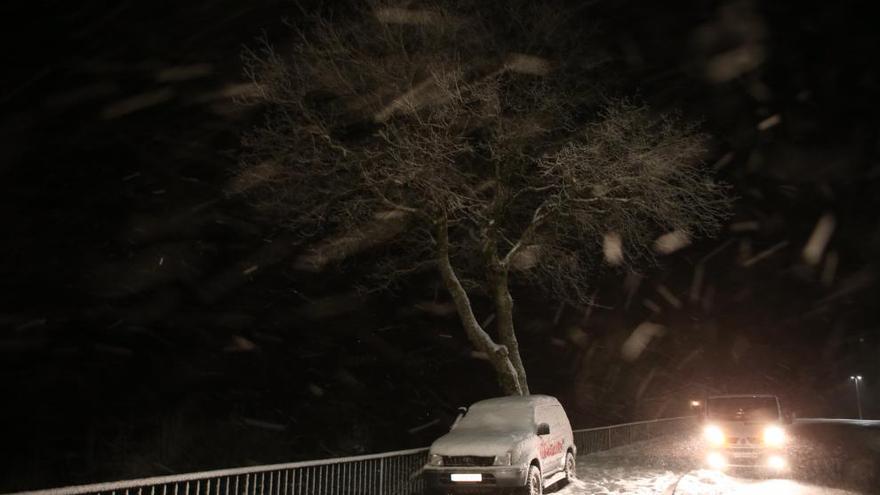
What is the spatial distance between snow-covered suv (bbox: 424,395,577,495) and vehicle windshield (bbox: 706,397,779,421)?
5.53m

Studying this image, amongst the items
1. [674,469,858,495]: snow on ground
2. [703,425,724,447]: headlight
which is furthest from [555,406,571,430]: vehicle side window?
[703,425,724,447]: headlight

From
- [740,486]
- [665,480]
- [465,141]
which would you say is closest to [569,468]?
[665,480]

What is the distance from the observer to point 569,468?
1377 cm

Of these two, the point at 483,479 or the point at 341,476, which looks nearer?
the point at 341,476

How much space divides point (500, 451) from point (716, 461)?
8.82 metres

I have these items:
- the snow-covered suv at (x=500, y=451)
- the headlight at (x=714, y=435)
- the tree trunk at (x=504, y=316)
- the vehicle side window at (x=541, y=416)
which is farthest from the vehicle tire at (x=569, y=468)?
the headlight at (x=714, y=435)

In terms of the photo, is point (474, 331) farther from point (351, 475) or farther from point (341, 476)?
point (341, 476)

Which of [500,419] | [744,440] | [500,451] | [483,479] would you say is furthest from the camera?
[744,440]

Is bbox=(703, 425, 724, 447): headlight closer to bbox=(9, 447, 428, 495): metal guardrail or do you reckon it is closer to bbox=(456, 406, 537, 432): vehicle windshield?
bbox=(456, 406, 537, 432): vehicle windshield

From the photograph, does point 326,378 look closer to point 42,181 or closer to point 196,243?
point 196,243

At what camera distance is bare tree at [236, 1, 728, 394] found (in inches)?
576

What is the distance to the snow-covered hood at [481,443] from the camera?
10.8m

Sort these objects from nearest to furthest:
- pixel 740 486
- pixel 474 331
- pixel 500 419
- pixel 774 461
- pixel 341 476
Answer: pixel 341 476 < pixel 500 419 < pixel 740 486 < pixel 774 461 < pixel 474 331

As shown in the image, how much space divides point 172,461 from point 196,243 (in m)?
7.75
